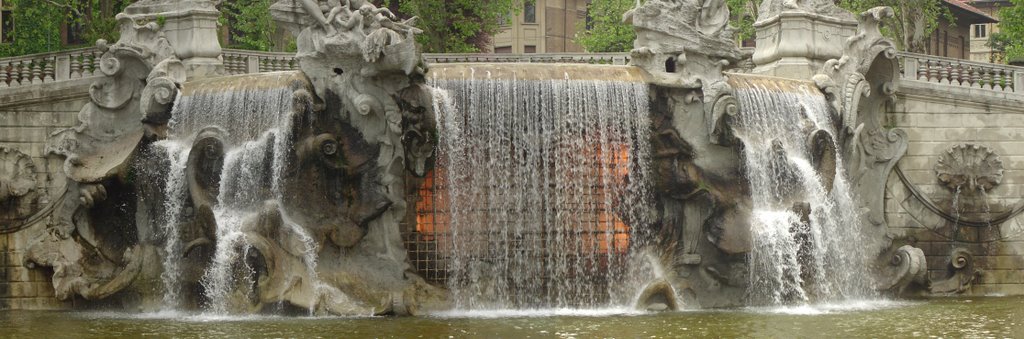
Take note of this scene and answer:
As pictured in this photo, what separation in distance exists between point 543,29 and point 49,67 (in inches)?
1949

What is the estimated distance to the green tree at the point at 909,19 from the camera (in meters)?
56.1

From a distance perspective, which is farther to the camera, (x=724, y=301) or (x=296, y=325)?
(x=724, y=301)

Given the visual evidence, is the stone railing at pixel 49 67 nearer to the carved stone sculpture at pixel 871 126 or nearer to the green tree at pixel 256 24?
the green tree at pixel 256 24

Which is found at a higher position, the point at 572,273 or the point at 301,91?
the point at 301,91

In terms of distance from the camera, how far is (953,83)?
4009cm

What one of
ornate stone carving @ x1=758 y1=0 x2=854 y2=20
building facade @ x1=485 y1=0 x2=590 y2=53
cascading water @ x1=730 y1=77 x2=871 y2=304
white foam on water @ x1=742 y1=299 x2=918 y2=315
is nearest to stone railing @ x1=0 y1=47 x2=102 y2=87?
cascading water @ x1=730 y1=77 x2=871 y2=304

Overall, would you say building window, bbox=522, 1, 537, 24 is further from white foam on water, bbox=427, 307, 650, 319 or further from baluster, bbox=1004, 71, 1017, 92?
white foam on water, bbox=427, 307, 650, 319

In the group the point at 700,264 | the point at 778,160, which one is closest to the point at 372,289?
the point at 700,264

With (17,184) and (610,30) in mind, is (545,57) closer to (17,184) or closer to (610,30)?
(17,184)

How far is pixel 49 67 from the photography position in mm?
37688

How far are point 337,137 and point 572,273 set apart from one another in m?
5.11

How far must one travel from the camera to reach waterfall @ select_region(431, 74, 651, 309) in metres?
33.9

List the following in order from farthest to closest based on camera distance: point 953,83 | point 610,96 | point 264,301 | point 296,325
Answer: point 953,83, point 610,96, point 264,301, point 296,325

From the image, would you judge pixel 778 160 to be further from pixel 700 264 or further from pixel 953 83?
pixel 953 83
